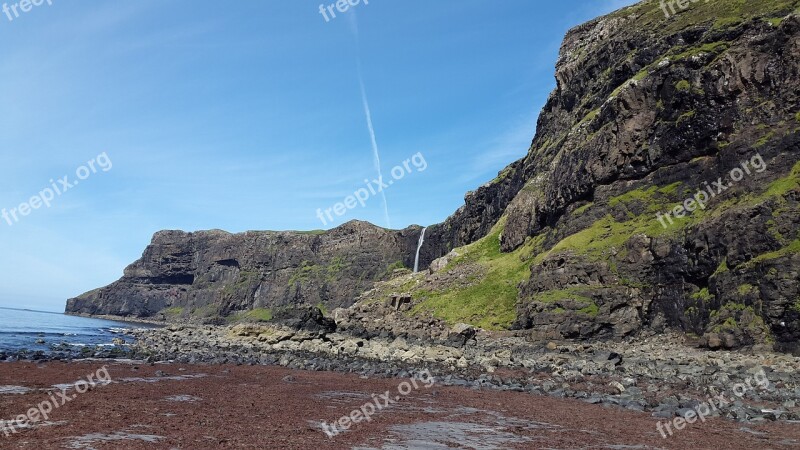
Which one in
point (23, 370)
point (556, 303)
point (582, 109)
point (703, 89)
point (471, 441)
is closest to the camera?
point (471, 441)

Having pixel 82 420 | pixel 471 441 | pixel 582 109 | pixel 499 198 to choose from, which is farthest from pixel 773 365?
pixel 499 198

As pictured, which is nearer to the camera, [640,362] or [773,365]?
[773,365]

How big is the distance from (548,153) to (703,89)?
48077 millimetres

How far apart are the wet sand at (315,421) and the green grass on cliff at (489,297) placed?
4659 centimetres

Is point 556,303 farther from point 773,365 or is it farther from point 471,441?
point 471,441

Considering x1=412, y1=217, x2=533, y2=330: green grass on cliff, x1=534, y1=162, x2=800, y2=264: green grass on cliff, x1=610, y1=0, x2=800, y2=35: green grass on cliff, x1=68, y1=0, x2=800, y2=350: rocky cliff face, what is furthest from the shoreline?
x1=610, y1=0, x2=800, y2=35: green grass on cliff

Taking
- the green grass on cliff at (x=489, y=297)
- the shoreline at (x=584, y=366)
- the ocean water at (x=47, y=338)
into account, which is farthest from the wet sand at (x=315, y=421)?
the green grass on cliff at (x=489, y=297)

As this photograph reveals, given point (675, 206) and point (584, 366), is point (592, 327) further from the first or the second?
point (675, 206)

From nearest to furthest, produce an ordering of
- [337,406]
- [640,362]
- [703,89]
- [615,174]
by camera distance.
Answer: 1. [337,406]
2. [640,362]
3. [703,89]
4. [615,174]

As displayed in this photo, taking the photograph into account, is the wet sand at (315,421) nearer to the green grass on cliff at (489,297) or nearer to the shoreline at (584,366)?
the shoreline at (584,366)

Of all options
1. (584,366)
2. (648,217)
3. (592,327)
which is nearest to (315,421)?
(584,366)

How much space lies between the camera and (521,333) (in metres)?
63.4

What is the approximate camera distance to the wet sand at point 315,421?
16.9m

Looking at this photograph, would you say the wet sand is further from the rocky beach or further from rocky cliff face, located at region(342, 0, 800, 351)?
rocky cliff face, located at region(342, 0, 800, 351)
